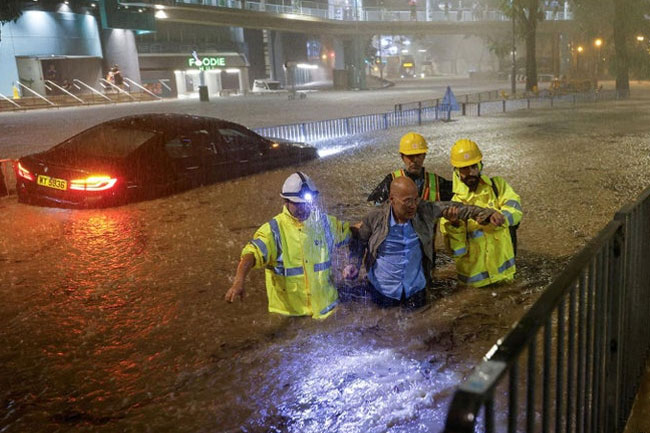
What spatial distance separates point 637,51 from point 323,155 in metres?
38.7

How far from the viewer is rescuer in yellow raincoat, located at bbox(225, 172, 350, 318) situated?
14.2 feet

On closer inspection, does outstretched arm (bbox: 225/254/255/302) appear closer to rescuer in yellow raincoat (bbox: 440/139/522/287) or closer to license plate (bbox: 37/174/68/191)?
rescuer in yellow raincoat (bbox: 440/139/522/287)

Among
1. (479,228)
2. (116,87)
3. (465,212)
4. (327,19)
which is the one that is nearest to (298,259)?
(465,212)

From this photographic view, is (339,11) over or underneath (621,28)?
over

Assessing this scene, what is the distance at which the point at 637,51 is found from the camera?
4434 cm

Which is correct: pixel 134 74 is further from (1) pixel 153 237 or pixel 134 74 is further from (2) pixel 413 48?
(2) pixel 413 48

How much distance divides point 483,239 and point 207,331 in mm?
2315

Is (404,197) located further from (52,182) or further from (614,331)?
(52,182)

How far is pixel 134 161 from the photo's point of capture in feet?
29.6

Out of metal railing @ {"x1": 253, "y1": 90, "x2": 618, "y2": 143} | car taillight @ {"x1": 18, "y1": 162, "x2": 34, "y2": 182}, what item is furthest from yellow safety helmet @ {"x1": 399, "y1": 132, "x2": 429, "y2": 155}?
metal railing @ {"x1": 253, "y1": 90, "x2": 618, "y2": 143}

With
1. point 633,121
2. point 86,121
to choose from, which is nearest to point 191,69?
point 86,121

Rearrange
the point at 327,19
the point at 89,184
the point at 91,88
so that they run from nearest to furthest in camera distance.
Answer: the point at 89,184
the point at 91,88
the point at 327,19

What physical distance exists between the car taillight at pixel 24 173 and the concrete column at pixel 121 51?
1384 inches

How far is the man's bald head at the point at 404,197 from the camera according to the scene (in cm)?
446
